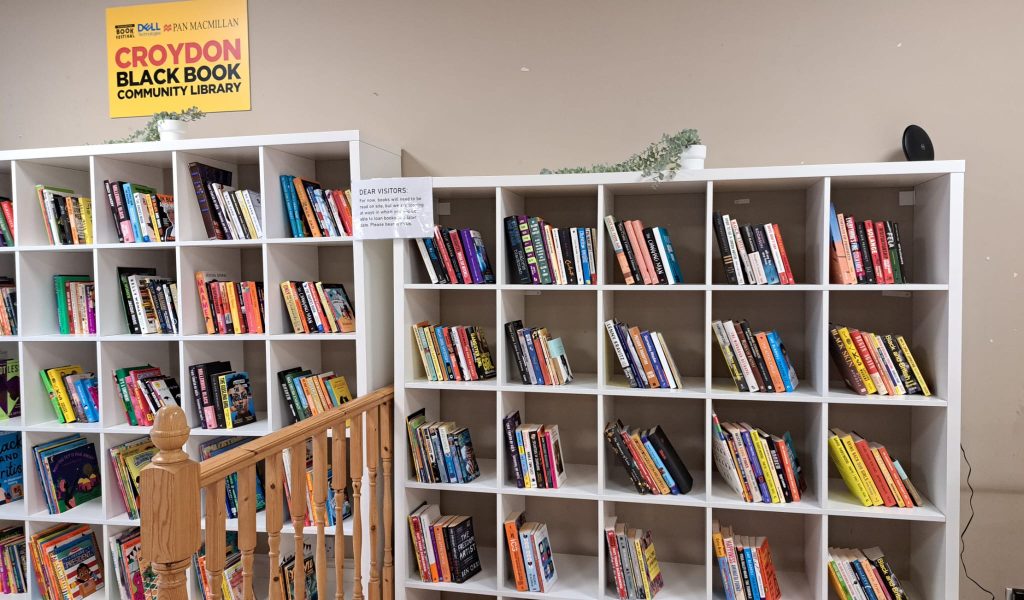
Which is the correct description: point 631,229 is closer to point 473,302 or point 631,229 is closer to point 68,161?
point 473,302

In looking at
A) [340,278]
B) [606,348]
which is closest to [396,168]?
[340,278]

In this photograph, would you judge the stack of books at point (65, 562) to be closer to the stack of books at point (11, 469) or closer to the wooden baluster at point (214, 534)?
the stack of books at point (11, 469)

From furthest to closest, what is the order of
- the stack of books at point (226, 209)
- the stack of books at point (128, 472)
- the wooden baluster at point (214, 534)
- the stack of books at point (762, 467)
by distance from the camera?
the stack of books at point (128, 472), the stack of books at point (226, 209), the stack of books at point (762, 467), the wooden baluster at point (214, 534)

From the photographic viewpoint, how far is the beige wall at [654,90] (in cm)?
229

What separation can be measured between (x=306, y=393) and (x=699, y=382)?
1415 millimetres

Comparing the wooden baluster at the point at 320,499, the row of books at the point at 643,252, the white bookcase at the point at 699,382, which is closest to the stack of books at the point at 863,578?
the white bookcase at the point at 699,382

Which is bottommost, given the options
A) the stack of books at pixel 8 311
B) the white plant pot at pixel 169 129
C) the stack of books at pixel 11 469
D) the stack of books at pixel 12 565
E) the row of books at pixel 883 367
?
the stack of books at pixel 12 565

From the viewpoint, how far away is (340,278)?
2729 mm

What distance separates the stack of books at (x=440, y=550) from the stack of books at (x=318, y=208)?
1057 millimetres

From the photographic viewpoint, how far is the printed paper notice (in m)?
2.28

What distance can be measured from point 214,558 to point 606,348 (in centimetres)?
136

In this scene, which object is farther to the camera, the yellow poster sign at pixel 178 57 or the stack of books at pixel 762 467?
the yellow poster sign at pixel 178 57

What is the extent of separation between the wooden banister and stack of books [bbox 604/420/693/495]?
80 centimetres

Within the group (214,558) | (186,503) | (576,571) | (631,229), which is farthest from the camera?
(576,571)
